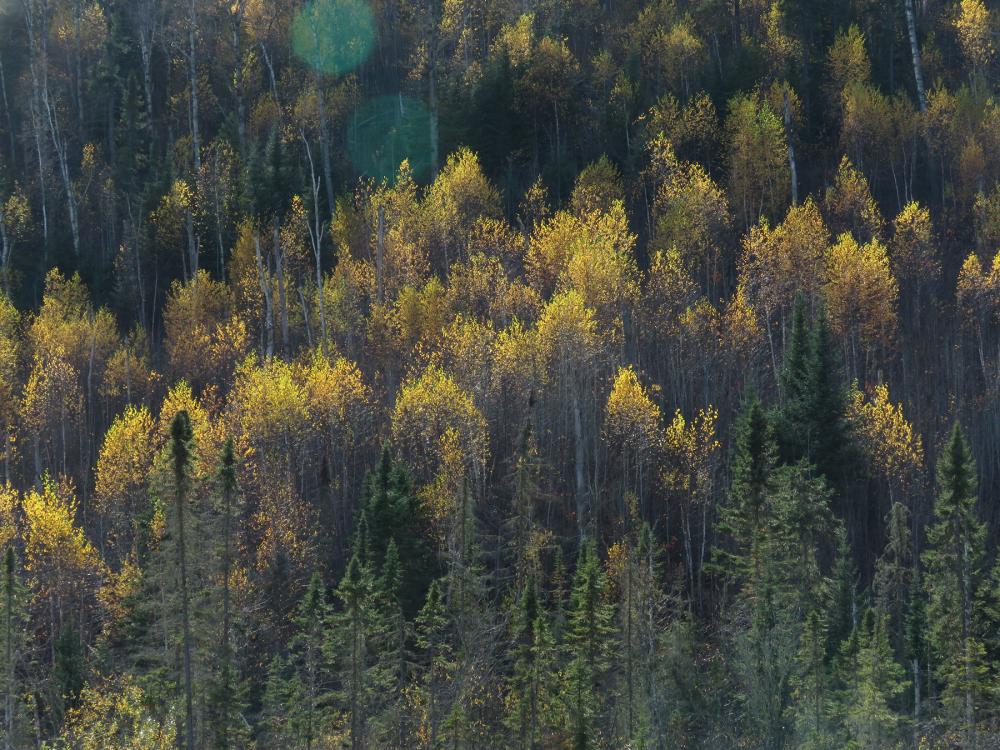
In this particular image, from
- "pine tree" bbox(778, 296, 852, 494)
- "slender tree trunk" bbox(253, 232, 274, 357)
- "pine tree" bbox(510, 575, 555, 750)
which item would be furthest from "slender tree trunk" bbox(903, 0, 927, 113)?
"pine tree" bbox(510, 575, 555, 750)

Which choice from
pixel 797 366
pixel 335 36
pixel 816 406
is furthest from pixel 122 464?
pixel 335 36

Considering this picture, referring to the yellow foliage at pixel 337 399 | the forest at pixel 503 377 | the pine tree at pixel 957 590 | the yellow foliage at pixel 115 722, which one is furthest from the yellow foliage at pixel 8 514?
the pine tree at pixel 957 590

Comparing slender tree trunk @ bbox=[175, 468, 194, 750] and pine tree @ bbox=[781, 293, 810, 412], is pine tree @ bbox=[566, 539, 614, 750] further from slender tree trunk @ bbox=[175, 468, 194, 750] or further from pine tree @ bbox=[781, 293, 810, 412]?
slender tree trunk @ bbox=[175, 468, 194, 750]

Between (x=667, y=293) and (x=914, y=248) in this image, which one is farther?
(x=914, y=248)

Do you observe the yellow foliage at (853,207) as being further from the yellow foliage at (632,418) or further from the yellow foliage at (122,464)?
the yellow foliage at (122,464)

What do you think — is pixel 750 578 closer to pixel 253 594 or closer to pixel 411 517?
pixel 411 517

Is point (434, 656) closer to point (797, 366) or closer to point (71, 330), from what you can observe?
point (797, 366)

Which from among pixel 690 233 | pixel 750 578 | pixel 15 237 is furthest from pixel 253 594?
pixel 15 237
